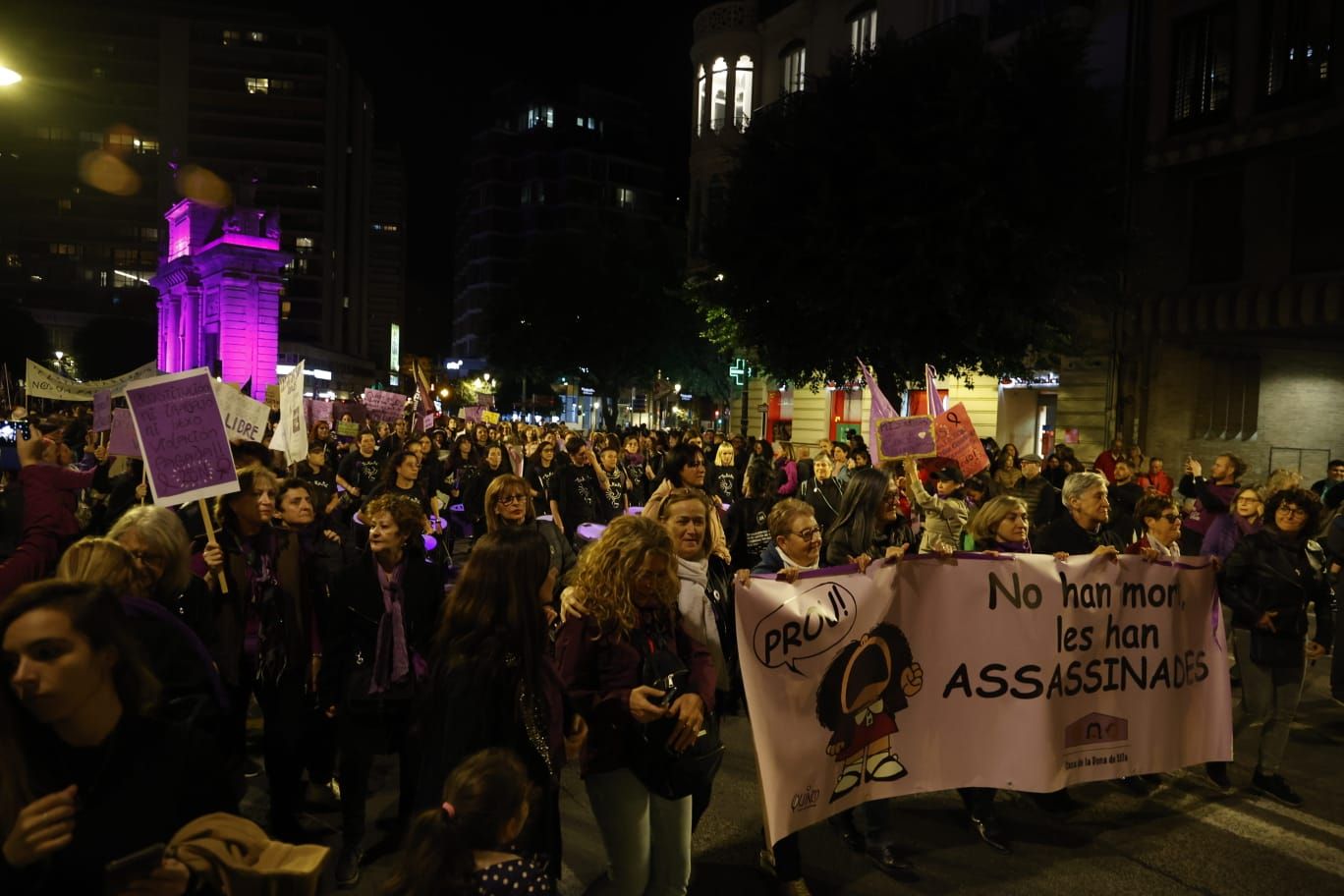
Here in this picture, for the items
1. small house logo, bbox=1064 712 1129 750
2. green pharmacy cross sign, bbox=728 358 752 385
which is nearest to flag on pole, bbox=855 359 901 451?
small house logo, bbox=1064 712 1129 750

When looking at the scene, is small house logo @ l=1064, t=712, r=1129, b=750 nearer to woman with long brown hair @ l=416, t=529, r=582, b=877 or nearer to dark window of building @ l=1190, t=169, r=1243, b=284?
woman with long brown hair @ l=416, t=529, r=582, b=877

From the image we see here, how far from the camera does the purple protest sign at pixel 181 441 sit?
5.22 m

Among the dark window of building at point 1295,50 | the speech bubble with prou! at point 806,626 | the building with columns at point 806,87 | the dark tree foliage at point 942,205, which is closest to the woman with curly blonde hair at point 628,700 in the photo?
the speech bubble with prou! at point 806,626

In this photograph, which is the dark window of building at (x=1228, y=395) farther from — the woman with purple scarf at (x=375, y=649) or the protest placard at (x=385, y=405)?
the woman with purple scarf at (x=375, y=649)

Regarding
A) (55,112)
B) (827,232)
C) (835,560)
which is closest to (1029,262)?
(827,232)

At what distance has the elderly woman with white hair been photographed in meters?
5.29

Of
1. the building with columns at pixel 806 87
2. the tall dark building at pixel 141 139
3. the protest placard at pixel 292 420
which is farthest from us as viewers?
the tall dark building at pixel 141 139

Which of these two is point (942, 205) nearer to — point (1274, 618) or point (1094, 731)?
point (1274, 618)

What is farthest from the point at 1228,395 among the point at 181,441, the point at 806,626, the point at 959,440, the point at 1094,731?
the point at 181,441

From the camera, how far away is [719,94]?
107 feet

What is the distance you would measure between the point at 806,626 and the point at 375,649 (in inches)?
78.4

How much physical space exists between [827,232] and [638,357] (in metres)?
27.5

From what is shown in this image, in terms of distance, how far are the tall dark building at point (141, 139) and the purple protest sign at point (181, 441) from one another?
10000 cm

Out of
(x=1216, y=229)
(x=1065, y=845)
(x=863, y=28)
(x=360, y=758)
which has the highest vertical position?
(x=863, y=28)
